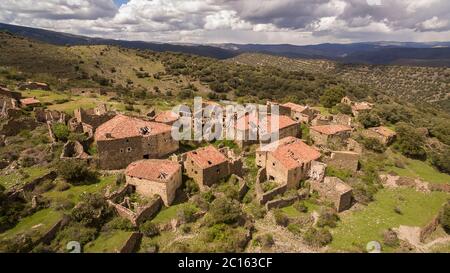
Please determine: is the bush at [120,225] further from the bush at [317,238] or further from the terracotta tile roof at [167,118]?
the terracotta tile roof at [167,118]

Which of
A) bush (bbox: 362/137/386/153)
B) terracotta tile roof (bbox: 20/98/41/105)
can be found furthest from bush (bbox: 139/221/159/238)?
bush (bbox: 362/137/386/153)

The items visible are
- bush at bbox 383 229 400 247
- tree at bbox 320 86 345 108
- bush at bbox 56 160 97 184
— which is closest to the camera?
bush at bbox 383 229 400 247

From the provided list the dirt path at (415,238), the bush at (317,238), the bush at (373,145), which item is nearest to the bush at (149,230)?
the bush at (317,238)

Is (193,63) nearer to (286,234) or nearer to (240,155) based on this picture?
(240,155)

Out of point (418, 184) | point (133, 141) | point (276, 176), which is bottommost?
point (418, 184)

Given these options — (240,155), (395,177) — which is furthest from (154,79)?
(395,177)

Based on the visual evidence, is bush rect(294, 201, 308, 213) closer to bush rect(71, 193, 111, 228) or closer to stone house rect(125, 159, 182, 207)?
stone house rect(125, 159, 182, 207)

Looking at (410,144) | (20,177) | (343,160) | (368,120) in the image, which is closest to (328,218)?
(343,160)
